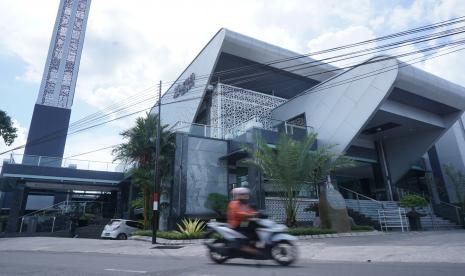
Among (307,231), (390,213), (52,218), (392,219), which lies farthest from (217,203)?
(52,218)

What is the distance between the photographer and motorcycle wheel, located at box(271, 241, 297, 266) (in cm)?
649

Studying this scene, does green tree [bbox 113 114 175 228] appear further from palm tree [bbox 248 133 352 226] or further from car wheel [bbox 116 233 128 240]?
palm tree [bbox 248 133 352 226]

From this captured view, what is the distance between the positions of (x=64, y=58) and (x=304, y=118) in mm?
34062

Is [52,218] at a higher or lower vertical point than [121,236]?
higher

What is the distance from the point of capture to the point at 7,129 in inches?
863

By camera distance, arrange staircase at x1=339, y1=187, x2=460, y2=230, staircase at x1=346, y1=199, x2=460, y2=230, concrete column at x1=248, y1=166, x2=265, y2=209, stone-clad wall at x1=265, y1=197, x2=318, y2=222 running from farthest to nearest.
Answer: staircase at x1=346, y1=199, x2=460, y2=230
staircase at x1=339, y1=187, x2=460, y2=230
stone-clad wall at x1=265, y1=197, x2=318, y2=222
concrete column at x1=248, y1=166, x2=265, y2=209

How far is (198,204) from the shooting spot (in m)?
19.6

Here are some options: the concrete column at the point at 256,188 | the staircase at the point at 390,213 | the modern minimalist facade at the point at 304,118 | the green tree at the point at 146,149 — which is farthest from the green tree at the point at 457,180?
the green tree at the point at 146,149

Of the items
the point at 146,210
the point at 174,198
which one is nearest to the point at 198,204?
the point at 174,198

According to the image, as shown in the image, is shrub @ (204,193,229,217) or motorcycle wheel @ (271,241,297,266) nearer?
motorcycle wheel @ (271,241,297,266)

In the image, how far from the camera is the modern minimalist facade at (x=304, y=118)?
1998 cm

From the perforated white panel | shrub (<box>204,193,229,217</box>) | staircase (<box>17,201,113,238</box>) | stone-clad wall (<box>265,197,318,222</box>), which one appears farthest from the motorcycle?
staircase (<box>17,201,113,238</box>)

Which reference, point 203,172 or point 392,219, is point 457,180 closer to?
point 392,219

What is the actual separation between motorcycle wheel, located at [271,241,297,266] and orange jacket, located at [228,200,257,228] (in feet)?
2.67
